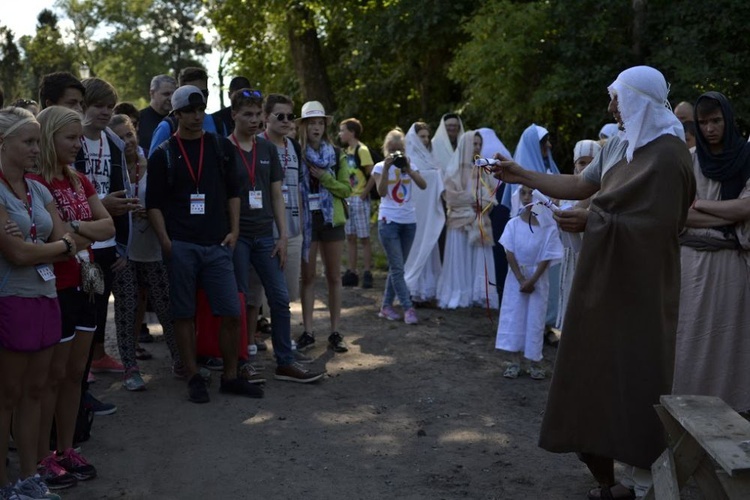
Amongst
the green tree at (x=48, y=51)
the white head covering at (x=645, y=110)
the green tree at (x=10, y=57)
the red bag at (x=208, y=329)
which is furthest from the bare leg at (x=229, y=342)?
the green tree at (x=10, y=57)

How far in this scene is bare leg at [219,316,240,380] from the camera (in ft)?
21.9

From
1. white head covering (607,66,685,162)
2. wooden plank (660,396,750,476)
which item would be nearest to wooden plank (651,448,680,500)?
wooden plank (660,396,750,476)

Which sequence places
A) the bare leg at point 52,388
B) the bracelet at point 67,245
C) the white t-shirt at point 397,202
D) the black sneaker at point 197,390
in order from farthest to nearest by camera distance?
the white t-shirt at point 397,202 < the black sneaker at point 197,390 < the bare leg at point 52,388 < the bracelet at point 67,245

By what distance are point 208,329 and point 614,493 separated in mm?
3588

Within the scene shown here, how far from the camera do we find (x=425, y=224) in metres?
10.9

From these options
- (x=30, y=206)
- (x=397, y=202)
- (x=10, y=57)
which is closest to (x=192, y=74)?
(x=397, y=202)

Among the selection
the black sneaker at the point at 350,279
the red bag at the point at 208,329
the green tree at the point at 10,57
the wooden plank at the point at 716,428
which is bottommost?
the black sneaker at the point at 350,279

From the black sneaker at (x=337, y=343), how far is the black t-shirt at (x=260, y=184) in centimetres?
153

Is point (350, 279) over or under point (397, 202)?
under

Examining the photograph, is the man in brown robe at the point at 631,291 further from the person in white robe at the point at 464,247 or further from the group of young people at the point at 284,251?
the person in white robe at the point at 464,247

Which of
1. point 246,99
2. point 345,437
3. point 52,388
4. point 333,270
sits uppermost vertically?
point 246,99

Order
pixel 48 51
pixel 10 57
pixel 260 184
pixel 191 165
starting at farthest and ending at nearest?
pixel 10 57 → pixel 48 51 → pixel 260 184 → pixel 191 165

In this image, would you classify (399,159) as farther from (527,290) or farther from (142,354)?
(142,354)

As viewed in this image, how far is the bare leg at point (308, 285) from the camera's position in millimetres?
8195
